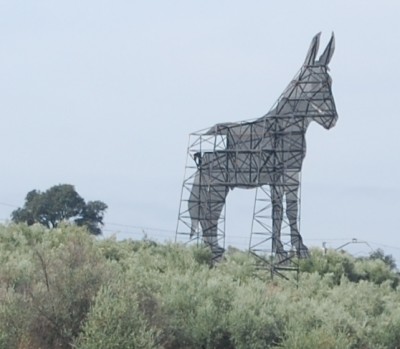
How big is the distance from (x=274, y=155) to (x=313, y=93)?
206cm

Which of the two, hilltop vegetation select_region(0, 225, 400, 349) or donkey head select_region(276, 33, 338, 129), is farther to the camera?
donkey head select_region(276, 33, 338, 129)

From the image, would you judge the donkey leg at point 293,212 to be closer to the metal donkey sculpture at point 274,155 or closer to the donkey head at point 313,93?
the metal donkey sculpture at point 274,155

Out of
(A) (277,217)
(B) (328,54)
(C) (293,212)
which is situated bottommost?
(A) (277,217)

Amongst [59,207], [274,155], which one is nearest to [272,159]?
[274,155]

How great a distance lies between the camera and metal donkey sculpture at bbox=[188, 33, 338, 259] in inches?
1172

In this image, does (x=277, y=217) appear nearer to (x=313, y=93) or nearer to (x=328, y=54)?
(x=313, y=93)

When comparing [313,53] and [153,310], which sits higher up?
[313,53]

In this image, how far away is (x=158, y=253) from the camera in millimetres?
28500

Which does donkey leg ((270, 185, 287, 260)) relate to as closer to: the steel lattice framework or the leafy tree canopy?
the steel lattice framework

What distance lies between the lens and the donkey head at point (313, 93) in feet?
99.5

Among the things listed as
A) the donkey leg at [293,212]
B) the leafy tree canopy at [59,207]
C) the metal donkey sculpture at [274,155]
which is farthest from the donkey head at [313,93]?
the leafy tree canopy at [59,207]

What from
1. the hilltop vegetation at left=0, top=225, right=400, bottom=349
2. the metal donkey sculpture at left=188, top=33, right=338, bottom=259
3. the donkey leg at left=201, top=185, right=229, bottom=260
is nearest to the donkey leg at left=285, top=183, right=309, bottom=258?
the metal donkey sculpture at left=188, top=33, right=338, bottom=259

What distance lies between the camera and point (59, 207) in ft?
153

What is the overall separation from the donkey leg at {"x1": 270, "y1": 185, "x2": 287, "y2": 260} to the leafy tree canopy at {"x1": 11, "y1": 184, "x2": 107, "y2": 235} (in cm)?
1607
